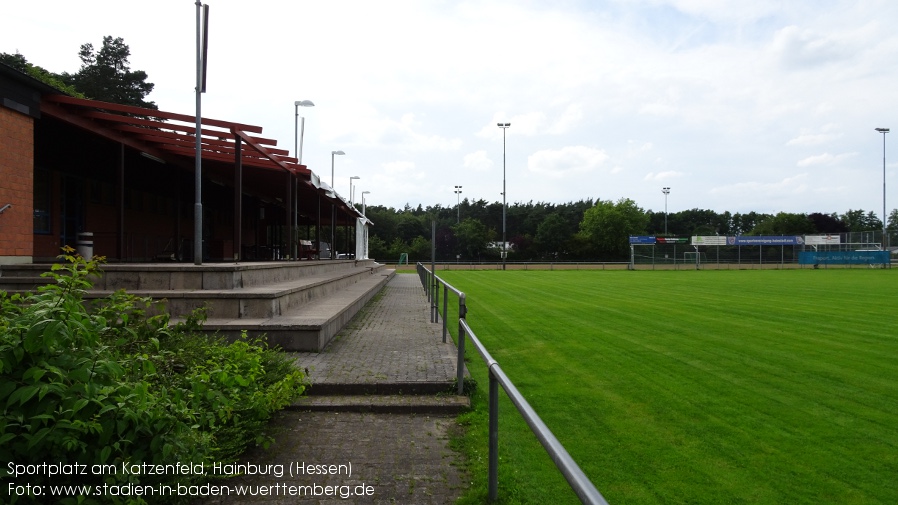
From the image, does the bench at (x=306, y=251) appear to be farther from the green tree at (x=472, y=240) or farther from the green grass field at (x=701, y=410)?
the green tree at (x=472, y=240)

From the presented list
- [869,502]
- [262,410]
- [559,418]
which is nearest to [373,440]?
[262,410]

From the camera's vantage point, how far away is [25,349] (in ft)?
8.52

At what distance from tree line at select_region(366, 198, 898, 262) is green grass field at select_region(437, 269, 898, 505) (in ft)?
151

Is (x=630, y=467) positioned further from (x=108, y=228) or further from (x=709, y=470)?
(x=108, y=228)

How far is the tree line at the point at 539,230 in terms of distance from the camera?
7225cm

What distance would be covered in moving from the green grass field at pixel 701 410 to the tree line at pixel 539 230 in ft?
151

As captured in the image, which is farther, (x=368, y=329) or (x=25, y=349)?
(x=368, y=329)

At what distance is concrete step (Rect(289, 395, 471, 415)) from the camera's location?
5496mm

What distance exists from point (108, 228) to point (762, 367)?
16.2 metres

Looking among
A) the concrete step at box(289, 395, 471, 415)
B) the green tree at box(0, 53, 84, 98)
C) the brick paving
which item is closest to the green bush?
the concrete step at box(289, 395, 471, 415)

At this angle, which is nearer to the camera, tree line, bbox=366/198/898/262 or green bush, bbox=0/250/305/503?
green bush, bbox=0/250/305/503

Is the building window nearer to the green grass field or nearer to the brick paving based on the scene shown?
the brick paving

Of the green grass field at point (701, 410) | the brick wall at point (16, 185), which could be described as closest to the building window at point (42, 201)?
the brick wall at point (16, 185)

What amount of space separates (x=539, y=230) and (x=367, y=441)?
3109 inches
